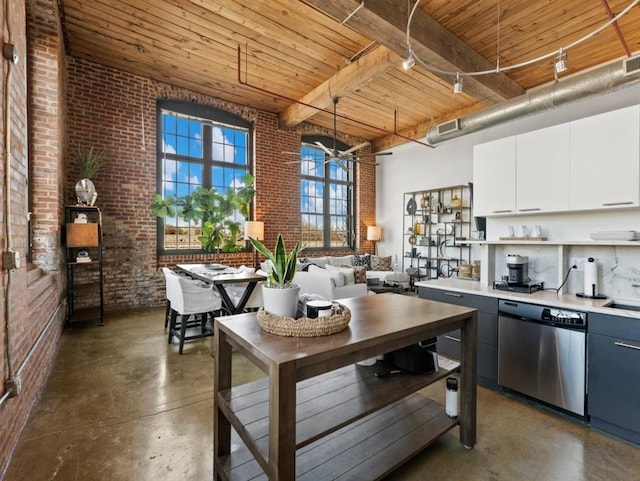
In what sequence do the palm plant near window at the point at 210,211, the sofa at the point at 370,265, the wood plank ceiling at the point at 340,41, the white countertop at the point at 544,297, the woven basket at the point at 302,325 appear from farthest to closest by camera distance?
the sofa at the point at 370,265
the palm plant near window at the point at 210,211
the wood plank ceiling at the point at 340,41
the white countertop at the point at 544,297
the woven basket at the point at 302,325

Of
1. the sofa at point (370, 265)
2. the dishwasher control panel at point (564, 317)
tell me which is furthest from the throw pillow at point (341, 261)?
the dishwasher control panel at point (564, 317)

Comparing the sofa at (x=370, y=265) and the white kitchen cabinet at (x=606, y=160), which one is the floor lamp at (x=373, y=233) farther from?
the white kitchen cabinet at (x=606, y=160)

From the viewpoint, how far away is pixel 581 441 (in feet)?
6.43

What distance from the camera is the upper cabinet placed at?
2275 millimetres

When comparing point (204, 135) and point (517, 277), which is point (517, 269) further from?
point (204, 135)

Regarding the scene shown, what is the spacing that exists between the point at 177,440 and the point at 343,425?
4.04 feet

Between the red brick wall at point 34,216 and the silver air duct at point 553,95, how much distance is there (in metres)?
4.95

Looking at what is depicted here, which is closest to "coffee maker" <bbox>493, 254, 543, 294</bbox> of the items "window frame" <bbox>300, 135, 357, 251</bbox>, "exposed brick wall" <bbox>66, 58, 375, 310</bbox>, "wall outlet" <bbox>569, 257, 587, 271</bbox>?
"wall outlet" <bbox>569, 257, 587, 271</bbox>

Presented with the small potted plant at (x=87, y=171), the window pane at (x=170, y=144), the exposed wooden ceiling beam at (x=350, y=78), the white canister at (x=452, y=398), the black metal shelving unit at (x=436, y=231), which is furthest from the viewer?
the black metal shelving unit at (x=436, y=231)

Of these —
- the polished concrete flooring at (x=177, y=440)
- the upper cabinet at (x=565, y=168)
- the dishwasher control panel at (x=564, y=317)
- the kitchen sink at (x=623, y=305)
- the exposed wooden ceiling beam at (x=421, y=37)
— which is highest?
the exposed wooden ceiling beam at (x=421, y=37)

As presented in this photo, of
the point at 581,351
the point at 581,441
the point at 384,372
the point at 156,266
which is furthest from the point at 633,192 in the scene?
the point at 156,266

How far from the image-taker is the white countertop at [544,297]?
2044mm

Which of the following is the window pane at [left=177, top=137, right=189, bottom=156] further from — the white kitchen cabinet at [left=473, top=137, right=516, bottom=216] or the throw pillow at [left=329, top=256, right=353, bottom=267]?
the white kitchen cabinet at [left=473, top=137, right=516, bottom=216]

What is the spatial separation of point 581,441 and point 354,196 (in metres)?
6.91
